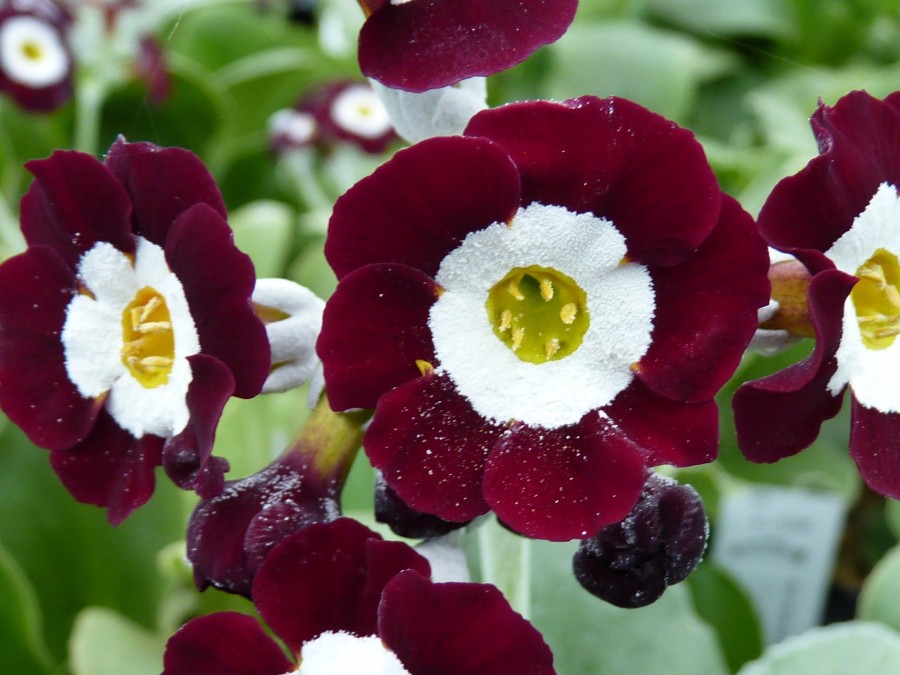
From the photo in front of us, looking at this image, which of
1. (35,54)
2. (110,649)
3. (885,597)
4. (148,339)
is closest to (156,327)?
(148,339)

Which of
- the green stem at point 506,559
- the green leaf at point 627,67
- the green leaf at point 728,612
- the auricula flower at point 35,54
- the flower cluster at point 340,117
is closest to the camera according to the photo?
the green stem at point 506,559

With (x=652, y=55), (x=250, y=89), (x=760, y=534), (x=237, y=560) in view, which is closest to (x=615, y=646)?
(x=760, y=534)

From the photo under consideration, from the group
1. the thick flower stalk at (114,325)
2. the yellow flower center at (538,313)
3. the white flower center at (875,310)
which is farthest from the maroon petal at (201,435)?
the white flower center at (875,310)

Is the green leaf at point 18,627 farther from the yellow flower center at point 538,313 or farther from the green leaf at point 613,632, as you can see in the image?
the yellow flower center at point 538,313

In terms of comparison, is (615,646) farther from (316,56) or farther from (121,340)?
(316,56)

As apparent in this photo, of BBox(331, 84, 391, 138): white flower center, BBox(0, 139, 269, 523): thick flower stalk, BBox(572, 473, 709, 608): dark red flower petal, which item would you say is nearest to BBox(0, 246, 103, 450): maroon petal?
BBox(0, 139, 269, 523): thick flower stalk

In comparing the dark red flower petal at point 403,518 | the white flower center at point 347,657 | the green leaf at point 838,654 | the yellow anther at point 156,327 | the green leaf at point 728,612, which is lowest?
the green leaf at point 728,612
